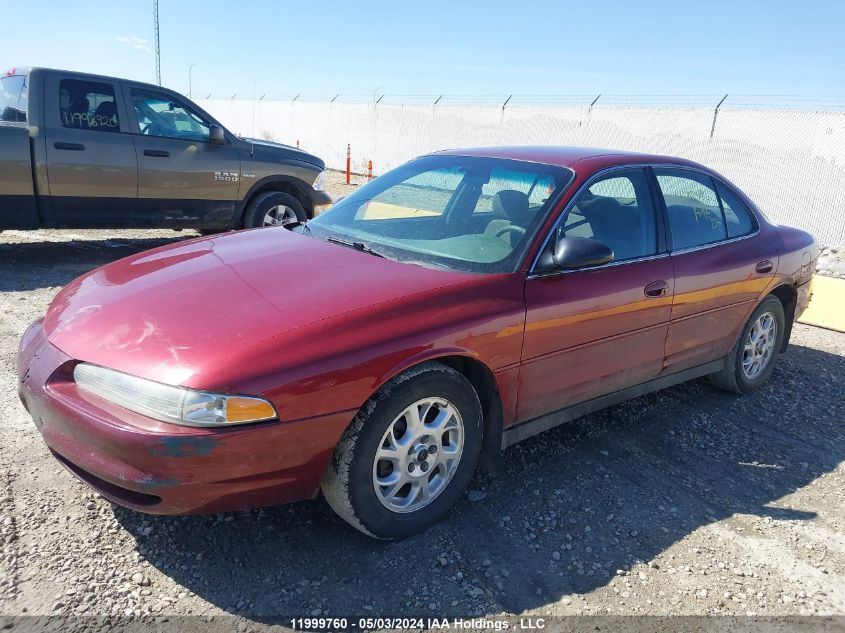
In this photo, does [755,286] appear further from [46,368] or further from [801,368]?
[46,368]

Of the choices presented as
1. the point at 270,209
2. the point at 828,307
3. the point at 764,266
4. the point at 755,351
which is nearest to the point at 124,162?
the point at 270,209

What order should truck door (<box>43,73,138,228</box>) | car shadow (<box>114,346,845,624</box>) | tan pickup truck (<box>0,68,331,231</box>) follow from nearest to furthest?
car shadow (<box>114,346,845,624</box>)
tan pickup truck (<box>0,68,331,231</box>)
truck door (<box>43,73,138,228</box>)

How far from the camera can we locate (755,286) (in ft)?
14.8

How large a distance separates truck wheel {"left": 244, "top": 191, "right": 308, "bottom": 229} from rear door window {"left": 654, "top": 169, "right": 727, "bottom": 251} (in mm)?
5041

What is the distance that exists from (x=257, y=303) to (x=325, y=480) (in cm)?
76

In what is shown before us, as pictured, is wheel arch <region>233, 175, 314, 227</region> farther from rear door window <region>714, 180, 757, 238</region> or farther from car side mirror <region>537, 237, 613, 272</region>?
car side mirror <region>537, 237, 613, 272</region>

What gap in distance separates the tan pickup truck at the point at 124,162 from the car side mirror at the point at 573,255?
3885 mm

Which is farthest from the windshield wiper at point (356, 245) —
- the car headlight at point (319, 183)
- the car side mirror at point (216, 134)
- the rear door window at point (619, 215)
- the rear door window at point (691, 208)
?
the car headlight at point (319, 183)

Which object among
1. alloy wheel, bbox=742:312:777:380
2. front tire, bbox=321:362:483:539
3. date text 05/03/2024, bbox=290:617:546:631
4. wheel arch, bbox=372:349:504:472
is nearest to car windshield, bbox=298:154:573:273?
wheel arch, bbox=372:349:504:472

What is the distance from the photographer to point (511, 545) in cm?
296

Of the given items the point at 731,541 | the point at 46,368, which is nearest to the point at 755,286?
the point at 731,541

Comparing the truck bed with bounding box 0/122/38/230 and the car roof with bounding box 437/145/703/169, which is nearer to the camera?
the car roof with bounding box 437/145/703/169

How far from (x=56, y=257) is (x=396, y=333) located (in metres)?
6.38

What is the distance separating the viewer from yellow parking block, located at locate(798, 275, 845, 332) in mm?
6781
